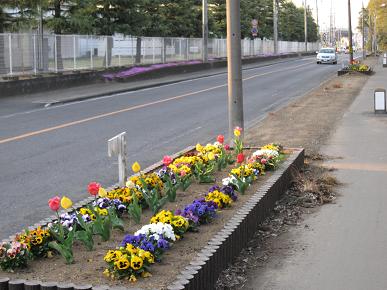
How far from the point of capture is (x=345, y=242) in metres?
5.87

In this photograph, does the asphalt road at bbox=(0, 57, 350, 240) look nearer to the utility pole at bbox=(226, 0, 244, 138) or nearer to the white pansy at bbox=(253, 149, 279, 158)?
the utility pole at bbox=(226, 0, 244, 138)

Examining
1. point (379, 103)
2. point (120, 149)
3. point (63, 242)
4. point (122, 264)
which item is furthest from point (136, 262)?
point (379, 103)

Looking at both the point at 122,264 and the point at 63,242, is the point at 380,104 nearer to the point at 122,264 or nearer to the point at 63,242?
the point at 63,242

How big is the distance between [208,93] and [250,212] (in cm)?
1913

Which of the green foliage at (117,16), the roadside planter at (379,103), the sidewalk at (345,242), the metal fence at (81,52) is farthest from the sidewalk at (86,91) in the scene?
the sidewalk at (345,242)

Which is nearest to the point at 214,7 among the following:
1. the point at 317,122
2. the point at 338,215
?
the point at 317,122

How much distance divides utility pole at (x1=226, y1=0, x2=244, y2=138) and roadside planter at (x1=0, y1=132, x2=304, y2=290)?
3372 millimetres

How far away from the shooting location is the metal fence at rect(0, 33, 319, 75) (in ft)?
80.5

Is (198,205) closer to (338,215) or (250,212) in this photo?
(250,212)

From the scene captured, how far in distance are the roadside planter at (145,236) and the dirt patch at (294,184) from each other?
0.13m

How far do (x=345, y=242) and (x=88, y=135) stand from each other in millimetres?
8382

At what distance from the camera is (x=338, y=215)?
22.5ft

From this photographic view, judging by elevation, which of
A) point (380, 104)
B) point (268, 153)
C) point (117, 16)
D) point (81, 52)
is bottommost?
point (268, 153)

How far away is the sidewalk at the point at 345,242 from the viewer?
489 cm
